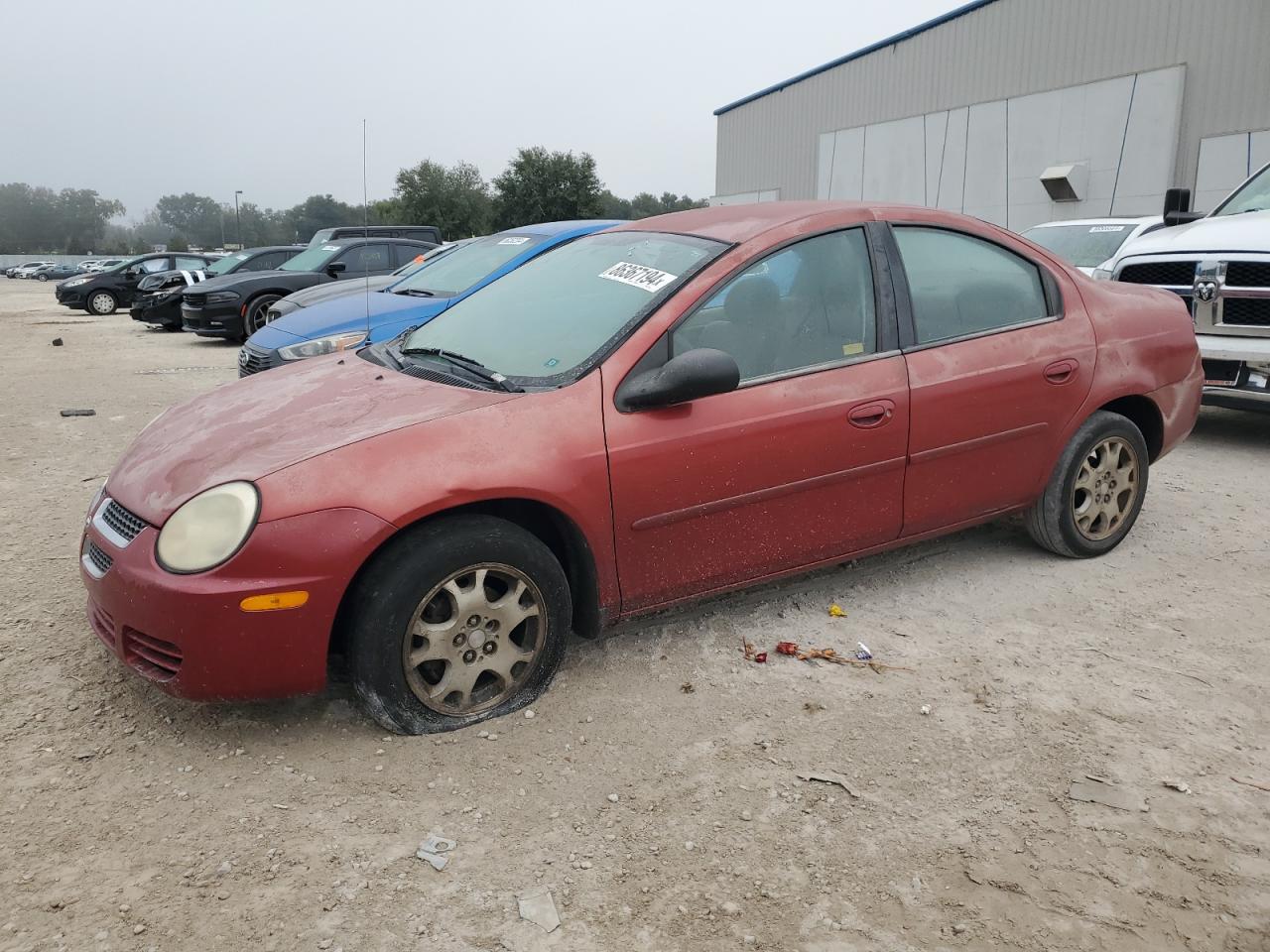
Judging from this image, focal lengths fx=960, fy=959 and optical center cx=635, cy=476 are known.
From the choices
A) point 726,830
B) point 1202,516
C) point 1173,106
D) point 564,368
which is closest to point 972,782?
point 726,830

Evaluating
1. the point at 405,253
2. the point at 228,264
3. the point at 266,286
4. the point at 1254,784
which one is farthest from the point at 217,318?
the point at 1254,784

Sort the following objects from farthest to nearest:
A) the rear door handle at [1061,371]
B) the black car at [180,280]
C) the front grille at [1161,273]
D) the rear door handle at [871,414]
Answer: the black car at [180,280] → the front grille at [1161,273] → the rear door handle at [1061,371] → the rear door handle at [871,414]

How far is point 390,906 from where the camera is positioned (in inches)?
86.9

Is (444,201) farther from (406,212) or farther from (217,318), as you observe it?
(217,318)

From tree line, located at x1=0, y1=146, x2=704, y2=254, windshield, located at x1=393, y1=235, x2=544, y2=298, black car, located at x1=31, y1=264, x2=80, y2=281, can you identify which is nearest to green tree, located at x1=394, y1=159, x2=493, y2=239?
tree line, located at x1=0, y1=146, x2=704, y2=254

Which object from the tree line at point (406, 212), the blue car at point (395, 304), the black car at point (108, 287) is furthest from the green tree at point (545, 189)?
the blue car at point (395, 304)

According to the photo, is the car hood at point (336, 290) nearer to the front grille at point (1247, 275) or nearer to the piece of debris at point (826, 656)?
the piece of debris at point (826, 656)

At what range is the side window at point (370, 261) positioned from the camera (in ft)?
46.7

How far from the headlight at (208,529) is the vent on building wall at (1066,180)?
816 inches

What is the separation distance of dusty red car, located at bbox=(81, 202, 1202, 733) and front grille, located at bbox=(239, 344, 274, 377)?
3.66 meters

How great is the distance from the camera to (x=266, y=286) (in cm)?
1466

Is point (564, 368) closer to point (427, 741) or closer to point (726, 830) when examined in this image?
point (427, 741)

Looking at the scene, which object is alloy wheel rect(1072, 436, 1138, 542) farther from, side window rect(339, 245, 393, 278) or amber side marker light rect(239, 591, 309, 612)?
side window rect(339, 245, 393, 278)

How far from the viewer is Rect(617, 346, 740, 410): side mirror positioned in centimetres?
304
